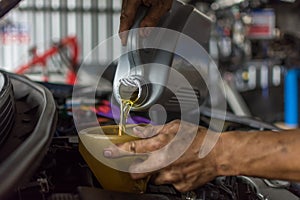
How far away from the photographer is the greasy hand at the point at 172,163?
30.4 inches

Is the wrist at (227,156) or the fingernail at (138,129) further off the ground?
the fingernail at (138,129)

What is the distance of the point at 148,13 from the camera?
3.61 feet

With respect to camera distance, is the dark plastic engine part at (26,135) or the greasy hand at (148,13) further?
the greasy hand at (148,13)

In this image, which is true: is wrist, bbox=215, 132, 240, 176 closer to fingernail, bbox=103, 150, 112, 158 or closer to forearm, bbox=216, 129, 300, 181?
forearm, bbox=216, 129, 300, 181

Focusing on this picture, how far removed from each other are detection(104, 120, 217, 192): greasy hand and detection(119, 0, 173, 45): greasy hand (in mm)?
332

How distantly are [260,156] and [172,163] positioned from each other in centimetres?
13

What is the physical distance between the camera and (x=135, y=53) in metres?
0.99

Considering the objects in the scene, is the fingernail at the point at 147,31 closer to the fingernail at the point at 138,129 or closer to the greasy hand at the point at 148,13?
the greasy hand at the point at 148,13

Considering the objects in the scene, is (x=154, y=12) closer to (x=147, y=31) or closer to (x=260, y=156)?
(x=147, y=31)

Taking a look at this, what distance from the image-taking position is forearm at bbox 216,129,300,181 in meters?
0.78

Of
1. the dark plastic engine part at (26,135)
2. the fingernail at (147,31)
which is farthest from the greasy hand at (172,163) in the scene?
the fingernail at (147,31)

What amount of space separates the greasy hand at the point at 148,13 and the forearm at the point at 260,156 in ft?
1.24

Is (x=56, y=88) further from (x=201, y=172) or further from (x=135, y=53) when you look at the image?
(x=201, y=172)

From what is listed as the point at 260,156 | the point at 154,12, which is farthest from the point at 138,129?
the point at 154,12
